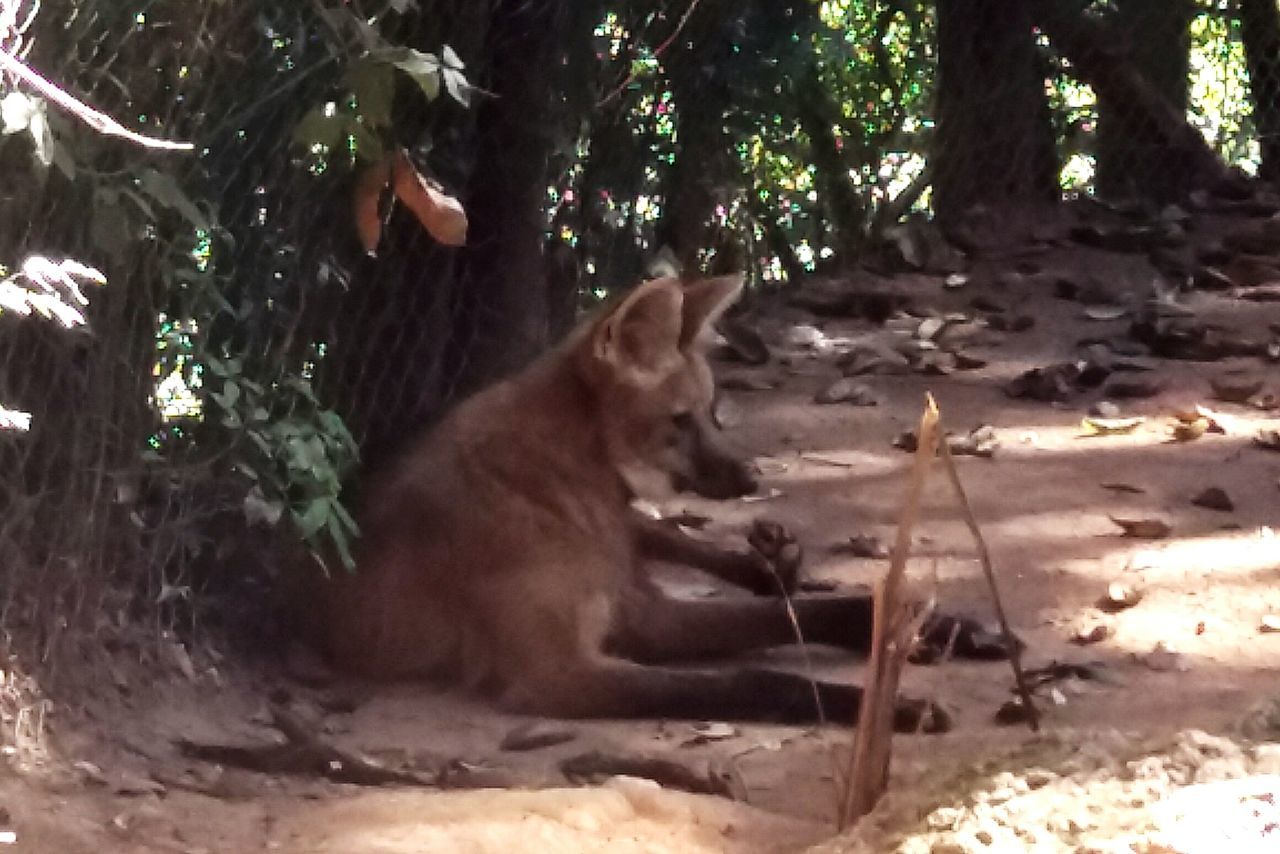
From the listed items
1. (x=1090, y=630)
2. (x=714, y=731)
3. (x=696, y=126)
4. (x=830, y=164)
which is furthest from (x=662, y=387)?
(x=830, y=164)

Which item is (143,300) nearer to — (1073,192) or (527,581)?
(527,581)

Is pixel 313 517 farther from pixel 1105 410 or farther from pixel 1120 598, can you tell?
pixel 1105 410

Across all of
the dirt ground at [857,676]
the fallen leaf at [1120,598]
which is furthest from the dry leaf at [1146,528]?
the fallen leaf at [1120,598]

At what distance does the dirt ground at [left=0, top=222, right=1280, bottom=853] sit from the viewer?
271 centimetres

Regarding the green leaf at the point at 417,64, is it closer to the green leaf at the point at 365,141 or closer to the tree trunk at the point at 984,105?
the green leaf at the point at 365,141

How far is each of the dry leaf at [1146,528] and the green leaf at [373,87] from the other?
2.60 metres

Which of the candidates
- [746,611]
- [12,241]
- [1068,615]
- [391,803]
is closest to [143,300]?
[12,241]

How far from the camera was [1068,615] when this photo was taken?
4.13 metres

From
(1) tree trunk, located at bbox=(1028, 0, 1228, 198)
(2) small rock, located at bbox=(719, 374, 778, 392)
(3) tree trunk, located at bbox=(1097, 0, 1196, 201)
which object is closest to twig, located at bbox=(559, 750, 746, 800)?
(2) small rock, located at bbox=(719, 374, 778, 392)

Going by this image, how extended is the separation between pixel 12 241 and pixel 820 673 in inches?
83.0

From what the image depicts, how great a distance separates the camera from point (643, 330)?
14.3 feet

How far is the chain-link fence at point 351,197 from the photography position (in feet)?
10.3

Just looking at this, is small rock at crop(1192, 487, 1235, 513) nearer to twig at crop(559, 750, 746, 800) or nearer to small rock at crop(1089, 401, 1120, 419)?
small rock at crop(1089, 401, 1120, 419)

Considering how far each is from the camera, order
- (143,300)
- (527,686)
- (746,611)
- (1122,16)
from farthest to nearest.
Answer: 1. (1122,16)
2. (746,611)
3. (527,686)
4. (143,300)
